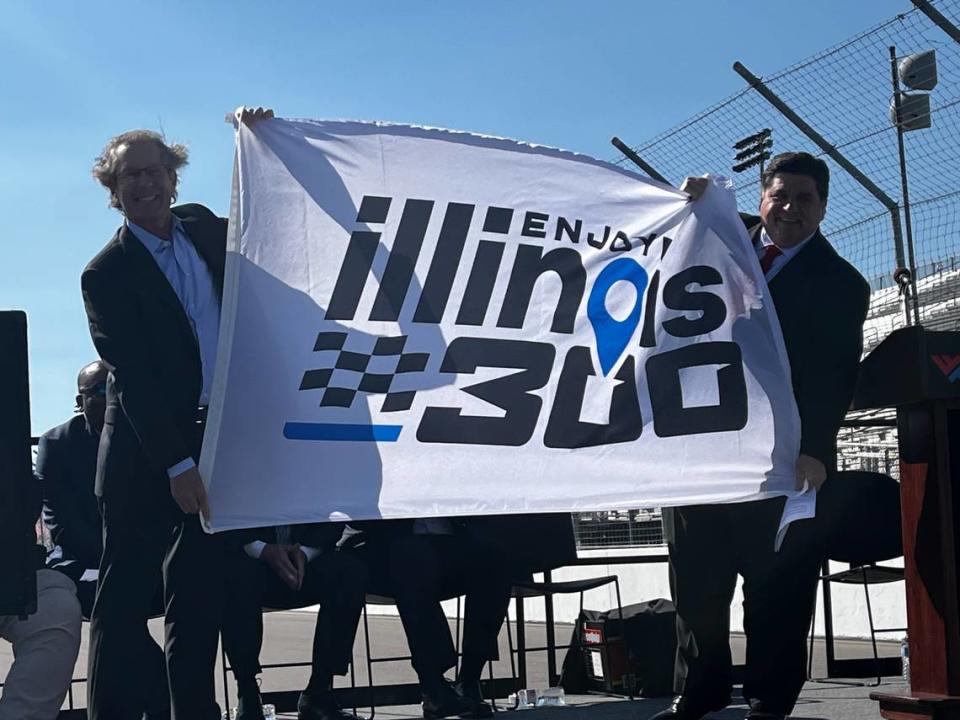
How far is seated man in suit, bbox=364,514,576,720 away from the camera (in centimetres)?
538

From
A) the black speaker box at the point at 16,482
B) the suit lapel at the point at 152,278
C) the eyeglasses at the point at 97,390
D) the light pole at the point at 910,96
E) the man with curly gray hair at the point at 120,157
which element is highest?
the light pole at the point at 910,96

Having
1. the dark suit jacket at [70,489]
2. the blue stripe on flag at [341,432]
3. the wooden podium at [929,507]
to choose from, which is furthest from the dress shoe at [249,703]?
the wooden podium at [929,507]

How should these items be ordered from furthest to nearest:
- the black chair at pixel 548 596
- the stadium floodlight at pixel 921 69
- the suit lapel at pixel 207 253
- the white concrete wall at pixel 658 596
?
the white concrete wall at pixel 658 596 → the stadium floodlight at pixel 921 69 → the black chair at pixel 548 596 → the suit lapel at pixel 207 253

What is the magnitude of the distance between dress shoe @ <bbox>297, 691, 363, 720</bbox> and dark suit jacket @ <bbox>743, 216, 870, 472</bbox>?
2.27 m

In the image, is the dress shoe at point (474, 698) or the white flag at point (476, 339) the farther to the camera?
the dress shoe at point (474, 698)

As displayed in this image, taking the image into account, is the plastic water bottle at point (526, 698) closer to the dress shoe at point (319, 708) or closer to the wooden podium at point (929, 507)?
the dress shoe at point (319, 708)

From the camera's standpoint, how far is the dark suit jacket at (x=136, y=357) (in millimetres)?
3768

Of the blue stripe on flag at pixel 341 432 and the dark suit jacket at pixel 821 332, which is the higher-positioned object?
the dark suit jacket at pixel 821 332

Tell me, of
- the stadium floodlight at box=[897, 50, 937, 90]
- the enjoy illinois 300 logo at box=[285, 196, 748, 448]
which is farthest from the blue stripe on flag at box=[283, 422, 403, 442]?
the stadium floodlight at box=[897, 50, 937, 90]

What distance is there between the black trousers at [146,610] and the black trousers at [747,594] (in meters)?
1.51

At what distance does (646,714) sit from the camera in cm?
529

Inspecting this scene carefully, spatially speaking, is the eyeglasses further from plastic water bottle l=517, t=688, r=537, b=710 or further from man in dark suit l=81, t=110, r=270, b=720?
plastic water bottle l=517, t=688, r=537, b=710

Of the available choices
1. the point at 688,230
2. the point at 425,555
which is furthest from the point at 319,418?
the point at 425,555

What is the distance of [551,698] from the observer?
20.0ft
